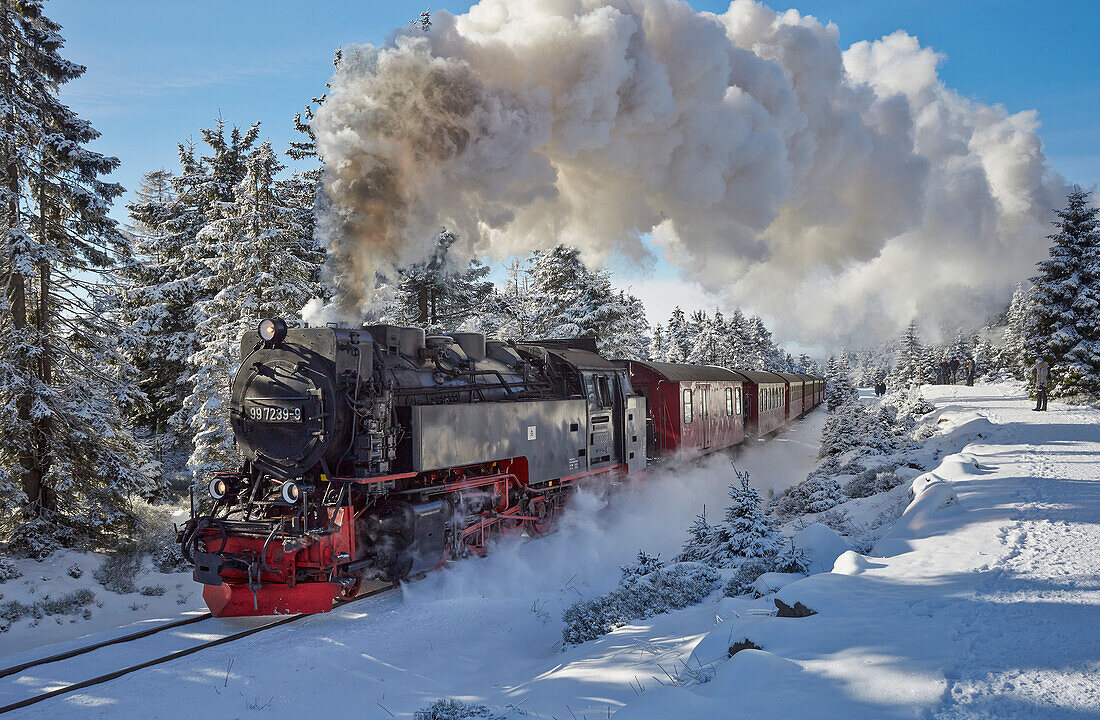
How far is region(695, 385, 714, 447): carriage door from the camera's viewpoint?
1655 centimetres

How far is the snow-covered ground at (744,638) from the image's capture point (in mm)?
3555

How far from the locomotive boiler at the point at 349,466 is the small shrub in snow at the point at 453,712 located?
235 centimetres

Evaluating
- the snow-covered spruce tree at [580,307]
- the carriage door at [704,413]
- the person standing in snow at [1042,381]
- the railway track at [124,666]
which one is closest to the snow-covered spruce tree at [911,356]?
the person standing in snow at [1042,381]

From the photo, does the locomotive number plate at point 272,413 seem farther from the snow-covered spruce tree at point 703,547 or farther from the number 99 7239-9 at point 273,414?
the snow-covered spruce tree at point 703,547

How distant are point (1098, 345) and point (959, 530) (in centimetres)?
2136

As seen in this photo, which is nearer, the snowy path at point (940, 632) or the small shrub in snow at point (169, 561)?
the snowy path at point (940, 632)

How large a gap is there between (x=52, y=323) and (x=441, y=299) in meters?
14.6

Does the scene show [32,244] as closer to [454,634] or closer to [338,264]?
[338,264]

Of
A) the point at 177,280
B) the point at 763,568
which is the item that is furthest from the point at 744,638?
the point at 177,280

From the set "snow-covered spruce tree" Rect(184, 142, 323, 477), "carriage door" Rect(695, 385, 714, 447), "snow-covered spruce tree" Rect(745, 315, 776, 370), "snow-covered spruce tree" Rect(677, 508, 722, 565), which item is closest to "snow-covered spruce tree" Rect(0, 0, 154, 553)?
"snow-covered spruce tree" Rect(184, 142, 323, 477)

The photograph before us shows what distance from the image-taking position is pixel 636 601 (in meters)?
6.82

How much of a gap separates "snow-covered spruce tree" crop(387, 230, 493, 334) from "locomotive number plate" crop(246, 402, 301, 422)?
14001mm

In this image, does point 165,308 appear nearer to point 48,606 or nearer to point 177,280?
point 177,280

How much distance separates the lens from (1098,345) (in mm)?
22156
